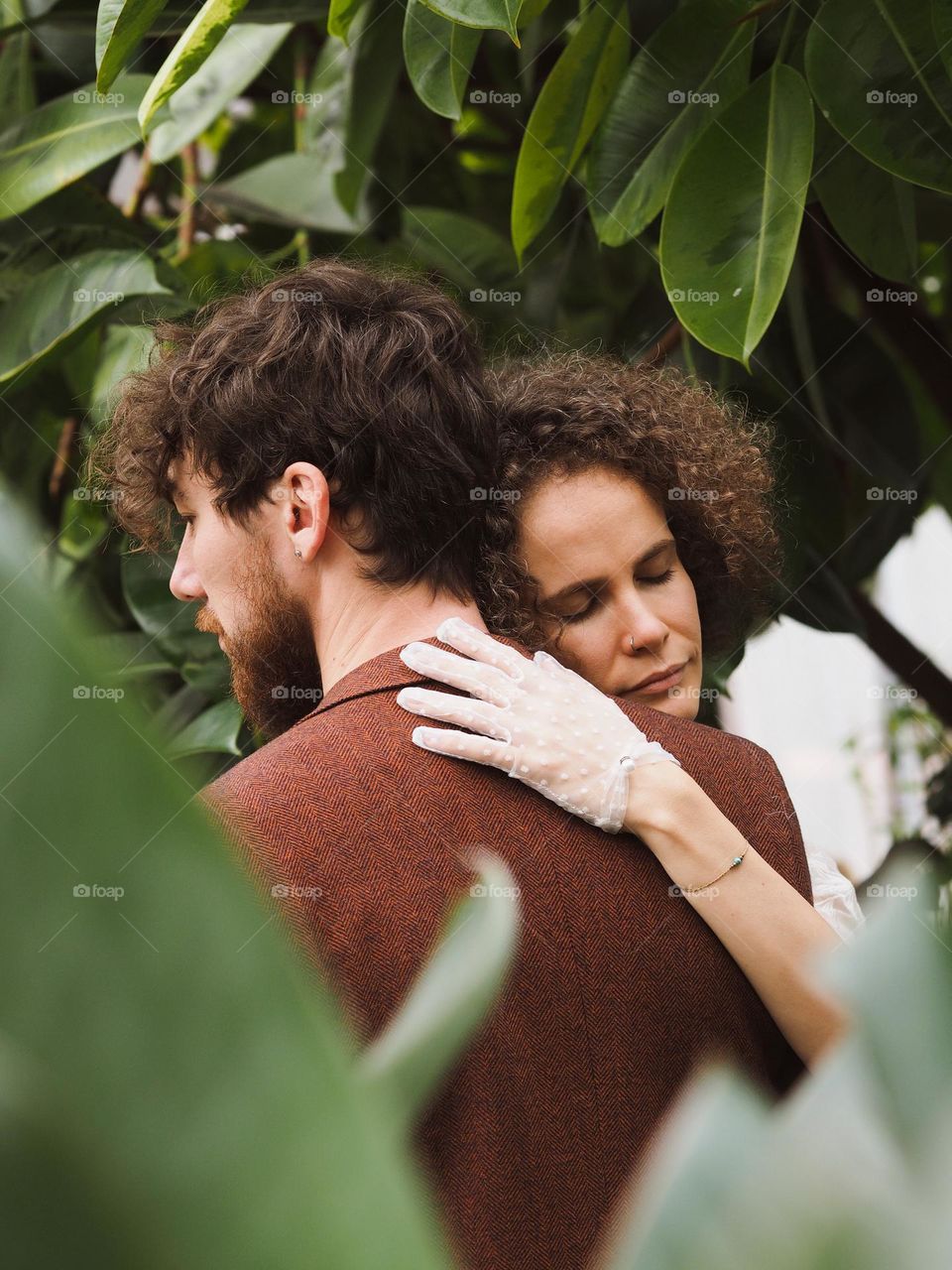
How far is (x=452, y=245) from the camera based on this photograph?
1.69m

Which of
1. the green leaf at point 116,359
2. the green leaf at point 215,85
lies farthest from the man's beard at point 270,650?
the green leaf at point 215,85

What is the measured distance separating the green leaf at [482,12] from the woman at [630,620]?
0.40 metres

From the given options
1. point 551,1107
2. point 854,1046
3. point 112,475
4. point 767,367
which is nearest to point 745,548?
point 767,367

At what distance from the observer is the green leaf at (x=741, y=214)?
109 centimetres

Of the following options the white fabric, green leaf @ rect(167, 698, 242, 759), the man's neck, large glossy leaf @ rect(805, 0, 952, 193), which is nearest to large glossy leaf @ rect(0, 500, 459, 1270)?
the white fabric

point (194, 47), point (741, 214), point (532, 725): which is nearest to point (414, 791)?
point (532, 725)

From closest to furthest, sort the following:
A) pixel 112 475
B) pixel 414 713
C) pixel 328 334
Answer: pixel 414 713 < pixel 328 334 < pixel 112 475

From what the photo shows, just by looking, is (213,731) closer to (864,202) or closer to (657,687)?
(657,687)

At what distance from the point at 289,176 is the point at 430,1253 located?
1.74 m

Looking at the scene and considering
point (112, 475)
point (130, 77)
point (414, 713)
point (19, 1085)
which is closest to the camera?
point (19, 1085)

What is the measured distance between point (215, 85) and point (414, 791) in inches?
43.6

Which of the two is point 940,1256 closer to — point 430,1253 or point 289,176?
point 430,1253

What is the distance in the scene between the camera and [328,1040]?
82mm

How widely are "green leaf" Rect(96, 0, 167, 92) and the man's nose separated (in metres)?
0.42
